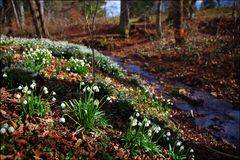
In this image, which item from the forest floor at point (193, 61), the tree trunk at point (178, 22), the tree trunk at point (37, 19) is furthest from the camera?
the tree trunk at point (178, 22)

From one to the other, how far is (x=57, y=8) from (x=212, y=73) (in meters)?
25.9

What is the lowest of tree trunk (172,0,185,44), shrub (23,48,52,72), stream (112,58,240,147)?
stream (112,58,240,147)

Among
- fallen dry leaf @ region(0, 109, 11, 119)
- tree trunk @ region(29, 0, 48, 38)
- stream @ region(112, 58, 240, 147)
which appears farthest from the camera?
tree trunk @ region(29, 0, 48, 38)

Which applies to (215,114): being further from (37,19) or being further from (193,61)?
(37,19)

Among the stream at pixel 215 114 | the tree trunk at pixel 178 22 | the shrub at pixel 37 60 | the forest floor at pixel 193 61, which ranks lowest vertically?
the stream at pixel 215 114

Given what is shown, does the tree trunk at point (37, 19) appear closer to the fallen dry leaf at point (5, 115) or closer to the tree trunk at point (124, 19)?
the tree trunk at point (124, 19)

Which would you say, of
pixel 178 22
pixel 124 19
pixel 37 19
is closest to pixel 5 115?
pixel 37 19

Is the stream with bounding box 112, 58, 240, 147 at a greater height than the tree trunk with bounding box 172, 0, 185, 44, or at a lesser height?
lesser

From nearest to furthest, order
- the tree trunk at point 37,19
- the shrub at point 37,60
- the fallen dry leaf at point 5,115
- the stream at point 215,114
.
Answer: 1. the fallen dry leaf at point 5,115
2. the shrub at point 37,60
3. the stream at point 215,114
4. the tree trunk at point 37,19

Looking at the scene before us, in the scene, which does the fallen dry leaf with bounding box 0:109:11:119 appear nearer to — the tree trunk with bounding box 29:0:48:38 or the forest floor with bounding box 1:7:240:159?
the forest floor with bounding box 1:7:240:159

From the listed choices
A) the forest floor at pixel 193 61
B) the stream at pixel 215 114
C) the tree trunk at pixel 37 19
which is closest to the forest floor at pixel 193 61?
the forest floor at pixel 193 61

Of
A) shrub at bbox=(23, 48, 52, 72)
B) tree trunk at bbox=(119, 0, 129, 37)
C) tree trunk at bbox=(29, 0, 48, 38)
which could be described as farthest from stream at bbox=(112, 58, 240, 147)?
tree trunk at bbox=(119, 0, 129, 37)

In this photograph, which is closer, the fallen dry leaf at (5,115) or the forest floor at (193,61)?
the fallen dry leaf at (5,115)

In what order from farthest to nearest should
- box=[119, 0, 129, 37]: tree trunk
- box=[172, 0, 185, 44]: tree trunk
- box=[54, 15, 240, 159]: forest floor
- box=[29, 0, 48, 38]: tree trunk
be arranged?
box=[119, 0, 129, 37]: tree trunk → box=[172, 0, 185, 44]: tree trunk → box=[29, 0, 48, 38]: tree trunk → box=[54, 15, 240, 159]: forest floor
